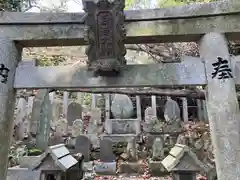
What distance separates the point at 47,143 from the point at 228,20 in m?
7.31

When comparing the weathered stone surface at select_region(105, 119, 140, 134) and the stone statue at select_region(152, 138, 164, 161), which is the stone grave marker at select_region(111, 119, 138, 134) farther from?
the stone statue at select_region(152, 138, 164, 161)

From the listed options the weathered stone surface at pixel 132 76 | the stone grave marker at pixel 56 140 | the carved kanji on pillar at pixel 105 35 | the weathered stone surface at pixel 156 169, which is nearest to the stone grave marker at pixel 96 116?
the stone grave marker at pixel 56 140

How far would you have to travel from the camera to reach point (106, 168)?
7086 mm

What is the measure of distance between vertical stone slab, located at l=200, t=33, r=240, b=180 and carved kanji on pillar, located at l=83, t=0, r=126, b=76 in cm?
116

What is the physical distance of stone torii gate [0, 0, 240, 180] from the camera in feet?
8.81

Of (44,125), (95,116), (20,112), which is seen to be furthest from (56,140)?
(95,116)

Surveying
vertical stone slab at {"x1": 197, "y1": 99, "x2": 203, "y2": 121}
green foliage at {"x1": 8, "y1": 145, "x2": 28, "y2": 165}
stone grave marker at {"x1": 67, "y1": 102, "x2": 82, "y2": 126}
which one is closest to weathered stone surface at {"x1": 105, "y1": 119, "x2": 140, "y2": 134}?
stone grave marker at {"x1": 67, "y1": 102, "x2": 82, "y2": 126}

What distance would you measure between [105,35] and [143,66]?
65 centimetres

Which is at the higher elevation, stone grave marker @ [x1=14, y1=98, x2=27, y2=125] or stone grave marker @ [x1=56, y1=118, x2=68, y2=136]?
stone grave marker @ [x1=14, y1=98, x2=27, y2=125]

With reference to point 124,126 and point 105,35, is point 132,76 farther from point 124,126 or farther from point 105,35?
point 124,126

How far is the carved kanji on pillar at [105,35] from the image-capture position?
8.66 ft

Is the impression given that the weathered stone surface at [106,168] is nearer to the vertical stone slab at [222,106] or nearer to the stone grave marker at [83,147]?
the stone grave marker at [83,147]

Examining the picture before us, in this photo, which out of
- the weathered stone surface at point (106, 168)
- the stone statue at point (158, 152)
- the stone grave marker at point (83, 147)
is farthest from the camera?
the stone grave marker at point (83, 147)

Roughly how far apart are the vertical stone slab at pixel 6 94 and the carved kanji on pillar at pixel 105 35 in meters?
1.11
